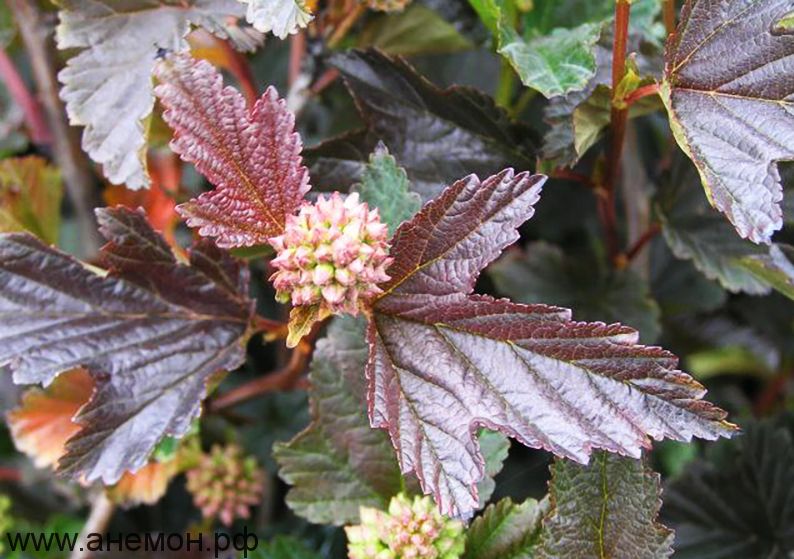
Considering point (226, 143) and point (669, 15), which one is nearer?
point (226, 143)

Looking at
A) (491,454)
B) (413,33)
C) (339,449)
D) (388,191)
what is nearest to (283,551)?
(339,449)

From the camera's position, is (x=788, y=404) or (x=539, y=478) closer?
(x=539, y=478)

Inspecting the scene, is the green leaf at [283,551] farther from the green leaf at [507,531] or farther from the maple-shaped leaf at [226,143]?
the maple-shaped leaf at [226,143]

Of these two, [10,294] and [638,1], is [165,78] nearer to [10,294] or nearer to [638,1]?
[10,294]

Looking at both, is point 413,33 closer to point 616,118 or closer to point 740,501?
point 616,118

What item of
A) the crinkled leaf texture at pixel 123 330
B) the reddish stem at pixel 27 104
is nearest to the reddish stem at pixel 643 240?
the crinkled leaf texture at pixel 123 330

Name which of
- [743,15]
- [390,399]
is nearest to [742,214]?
[743,15]
